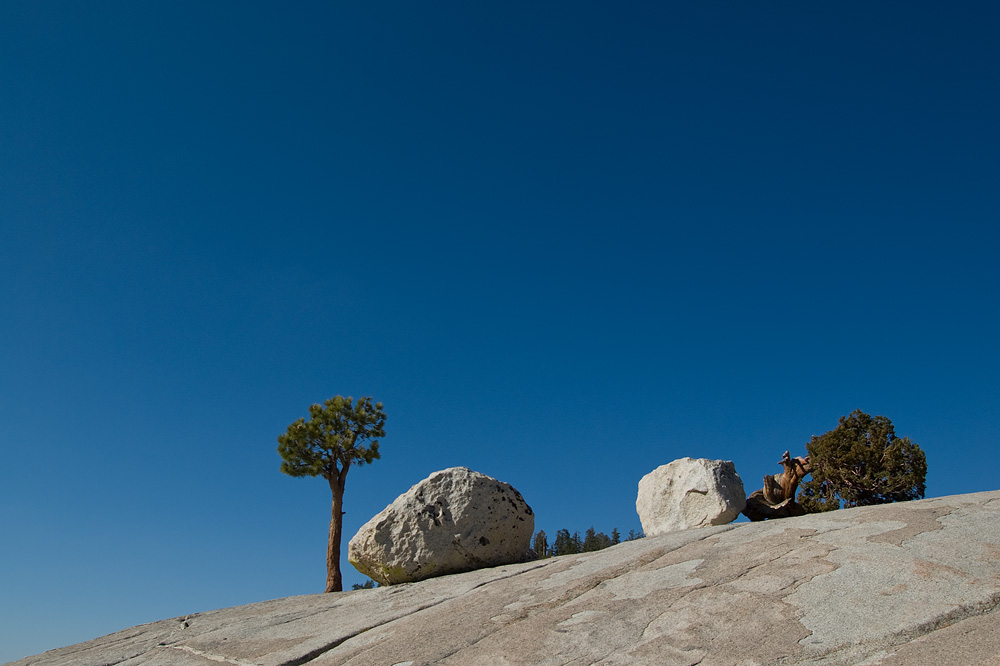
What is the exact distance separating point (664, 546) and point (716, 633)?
552 cm

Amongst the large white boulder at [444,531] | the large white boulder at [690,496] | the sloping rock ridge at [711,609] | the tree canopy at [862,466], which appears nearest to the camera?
the sloping rock ridge at [711,609]

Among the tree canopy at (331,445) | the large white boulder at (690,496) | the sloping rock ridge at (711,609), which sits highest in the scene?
the tree canopy at (331,445)

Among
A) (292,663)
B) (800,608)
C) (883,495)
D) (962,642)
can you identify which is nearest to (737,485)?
(883,495)

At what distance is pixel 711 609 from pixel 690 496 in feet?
36.4

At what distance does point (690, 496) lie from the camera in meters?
20.9

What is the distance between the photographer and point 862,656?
818cm

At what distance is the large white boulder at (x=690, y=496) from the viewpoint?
66.2ft

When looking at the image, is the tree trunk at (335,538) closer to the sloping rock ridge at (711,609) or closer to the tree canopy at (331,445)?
the tree canopy at (331,445)

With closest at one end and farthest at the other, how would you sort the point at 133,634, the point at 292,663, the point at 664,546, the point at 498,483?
the point at 292,663 → the point at 664,546 → the point at 133,634 → the point at 498,483

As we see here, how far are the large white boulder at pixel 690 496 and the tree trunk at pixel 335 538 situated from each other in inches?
489

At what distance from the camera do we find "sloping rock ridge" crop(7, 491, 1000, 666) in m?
8.75

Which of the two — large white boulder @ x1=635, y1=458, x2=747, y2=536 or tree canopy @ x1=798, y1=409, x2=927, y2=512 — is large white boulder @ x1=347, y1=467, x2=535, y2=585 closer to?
large white boulder @ x1=635, y1=458, x2=747, y2=536

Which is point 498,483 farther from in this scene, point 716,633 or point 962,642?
point 962,642

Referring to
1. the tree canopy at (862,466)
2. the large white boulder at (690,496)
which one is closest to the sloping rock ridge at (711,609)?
the large white boulder at (690,496)
